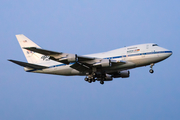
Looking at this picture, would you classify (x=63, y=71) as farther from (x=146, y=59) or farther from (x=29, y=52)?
(x=146, y=59)

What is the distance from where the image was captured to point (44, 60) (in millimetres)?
54312

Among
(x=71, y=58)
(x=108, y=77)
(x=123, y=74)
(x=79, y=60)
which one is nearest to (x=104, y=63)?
(x=79, y=60)

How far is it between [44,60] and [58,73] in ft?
13.5

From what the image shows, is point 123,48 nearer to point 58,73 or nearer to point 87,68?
point 87,68

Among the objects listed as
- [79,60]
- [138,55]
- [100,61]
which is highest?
[138,55]

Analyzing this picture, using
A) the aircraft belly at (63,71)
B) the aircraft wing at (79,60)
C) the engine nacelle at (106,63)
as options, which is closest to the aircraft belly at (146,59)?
the aircraft wing at (79,60)

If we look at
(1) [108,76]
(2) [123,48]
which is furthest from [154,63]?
(1) [108,76]

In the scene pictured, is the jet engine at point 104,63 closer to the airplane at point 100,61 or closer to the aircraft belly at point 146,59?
the airplane at point 100,61

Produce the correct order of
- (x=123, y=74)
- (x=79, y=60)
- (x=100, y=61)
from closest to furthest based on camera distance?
(x=79, y=60), (x=100, y=61), (x=123, y=74)

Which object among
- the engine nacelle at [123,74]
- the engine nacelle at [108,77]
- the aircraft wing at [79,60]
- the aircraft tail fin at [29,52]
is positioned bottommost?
the engine nacelle at [108,77]

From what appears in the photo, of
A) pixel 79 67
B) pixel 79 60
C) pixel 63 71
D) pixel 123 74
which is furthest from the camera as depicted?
pixel 123 74

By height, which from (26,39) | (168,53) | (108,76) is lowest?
(108,76)

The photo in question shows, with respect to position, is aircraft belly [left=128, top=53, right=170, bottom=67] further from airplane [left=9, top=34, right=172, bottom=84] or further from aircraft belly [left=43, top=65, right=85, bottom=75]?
aircraft belly [left=43, top=65, right=85, bottom=75]

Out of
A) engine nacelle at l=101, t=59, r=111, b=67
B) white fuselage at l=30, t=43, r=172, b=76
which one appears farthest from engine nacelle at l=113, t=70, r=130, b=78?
engine nacelle at l=101, t=59, r=111, b=67
